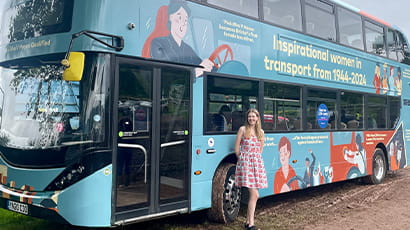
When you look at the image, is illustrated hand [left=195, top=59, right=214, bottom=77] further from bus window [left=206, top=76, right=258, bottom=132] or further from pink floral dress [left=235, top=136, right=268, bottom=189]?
pink floral dress [left=235, top=136, right=268, bottom=189]

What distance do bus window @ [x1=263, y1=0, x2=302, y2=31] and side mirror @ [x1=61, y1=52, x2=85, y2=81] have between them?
407 cm

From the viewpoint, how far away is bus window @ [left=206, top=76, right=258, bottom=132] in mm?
6797

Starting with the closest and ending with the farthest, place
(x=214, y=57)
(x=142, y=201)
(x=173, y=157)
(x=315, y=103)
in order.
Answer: (x=142, y=201)
(x=173, y=157)
(x=214, y=57)
(x=315, y=103)

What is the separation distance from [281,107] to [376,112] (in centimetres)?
449

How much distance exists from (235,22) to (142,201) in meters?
3.58

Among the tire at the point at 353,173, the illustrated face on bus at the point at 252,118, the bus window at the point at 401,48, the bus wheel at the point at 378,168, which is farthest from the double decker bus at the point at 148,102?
the bus window at the point at 401,48

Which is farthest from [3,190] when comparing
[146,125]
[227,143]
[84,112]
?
[227,143]

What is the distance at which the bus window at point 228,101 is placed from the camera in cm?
680

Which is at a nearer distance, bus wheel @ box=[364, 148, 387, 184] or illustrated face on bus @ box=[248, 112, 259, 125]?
illustrated face on bus @ box=[248, 112, 259, 125]

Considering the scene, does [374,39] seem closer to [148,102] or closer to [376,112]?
[376,112]

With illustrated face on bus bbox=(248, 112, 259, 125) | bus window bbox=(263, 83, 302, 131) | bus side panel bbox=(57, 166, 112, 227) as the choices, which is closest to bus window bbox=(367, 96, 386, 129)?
bus window bbox=(263, 83, 302, 131)

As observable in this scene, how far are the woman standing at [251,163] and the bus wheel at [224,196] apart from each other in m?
0.38

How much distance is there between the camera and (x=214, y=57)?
691 centimetres

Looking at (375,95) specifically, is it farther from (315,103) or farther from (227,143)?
(227,143)
